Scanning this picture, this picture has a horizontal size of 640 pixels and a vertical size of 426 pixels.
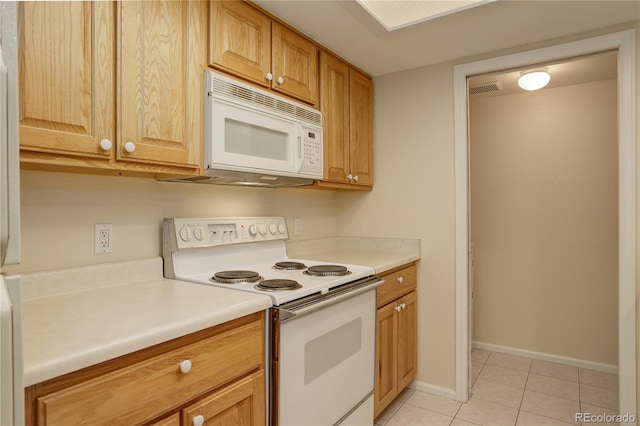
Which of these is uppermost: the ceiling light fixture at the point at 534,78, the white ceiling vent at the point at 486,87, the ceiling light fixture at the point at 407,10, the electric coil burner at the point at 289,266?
the ceiling light fixture at the point at 407,10

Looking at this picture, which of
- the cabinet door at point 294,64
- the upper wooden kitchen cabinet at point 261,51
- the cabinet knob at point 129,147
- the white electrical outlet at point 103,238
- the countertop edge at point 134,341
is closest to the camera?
the countertop edge at point 134,341

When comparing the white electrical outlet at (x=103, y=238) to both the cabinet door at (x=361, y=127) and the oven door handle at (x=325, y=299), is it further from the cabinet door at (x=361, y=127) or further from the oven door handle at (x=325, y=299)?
the cabinet door at (x=361, y=127)

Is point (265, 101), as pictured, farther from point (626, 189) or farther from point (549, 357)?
point (549, 357)

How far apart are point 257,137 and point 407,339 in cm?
160

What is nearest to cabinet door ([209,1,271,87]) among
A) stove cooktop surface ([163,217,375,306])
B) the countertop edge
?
stove cooktop surface ([163,217,375,306])

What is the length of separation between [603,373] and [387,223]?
199 cm

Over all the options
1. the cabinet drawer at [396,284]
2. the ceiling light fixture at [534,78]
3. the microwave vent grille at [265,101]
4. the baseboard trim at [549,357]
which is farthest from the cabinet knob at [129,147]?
the baseboard trim at [549,357]

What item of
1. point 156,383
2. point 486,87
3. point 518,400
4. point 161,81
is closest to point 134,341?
point 156,383

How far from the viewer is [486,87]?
3.02 m

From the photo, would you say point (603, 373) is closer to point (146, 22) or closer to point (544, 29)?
point (544, 29)

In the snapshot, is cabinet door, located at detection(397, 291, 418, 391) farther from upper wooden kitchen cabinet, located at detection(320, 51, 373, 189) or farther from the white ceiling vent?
the white ceiling vent

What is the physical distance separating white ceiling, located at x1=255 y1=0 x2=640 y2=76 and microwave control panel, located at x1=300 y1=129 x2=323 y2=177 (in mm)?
547

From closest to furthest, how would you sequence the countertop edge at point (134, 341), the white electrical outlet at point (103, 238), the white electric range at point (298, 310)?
the countertop edge at point (134, 341) → the white electric range at point (298, 310) → the white electrical outlet at point (103, 238)

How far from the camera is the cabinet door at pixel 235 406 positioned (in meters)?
1.11
